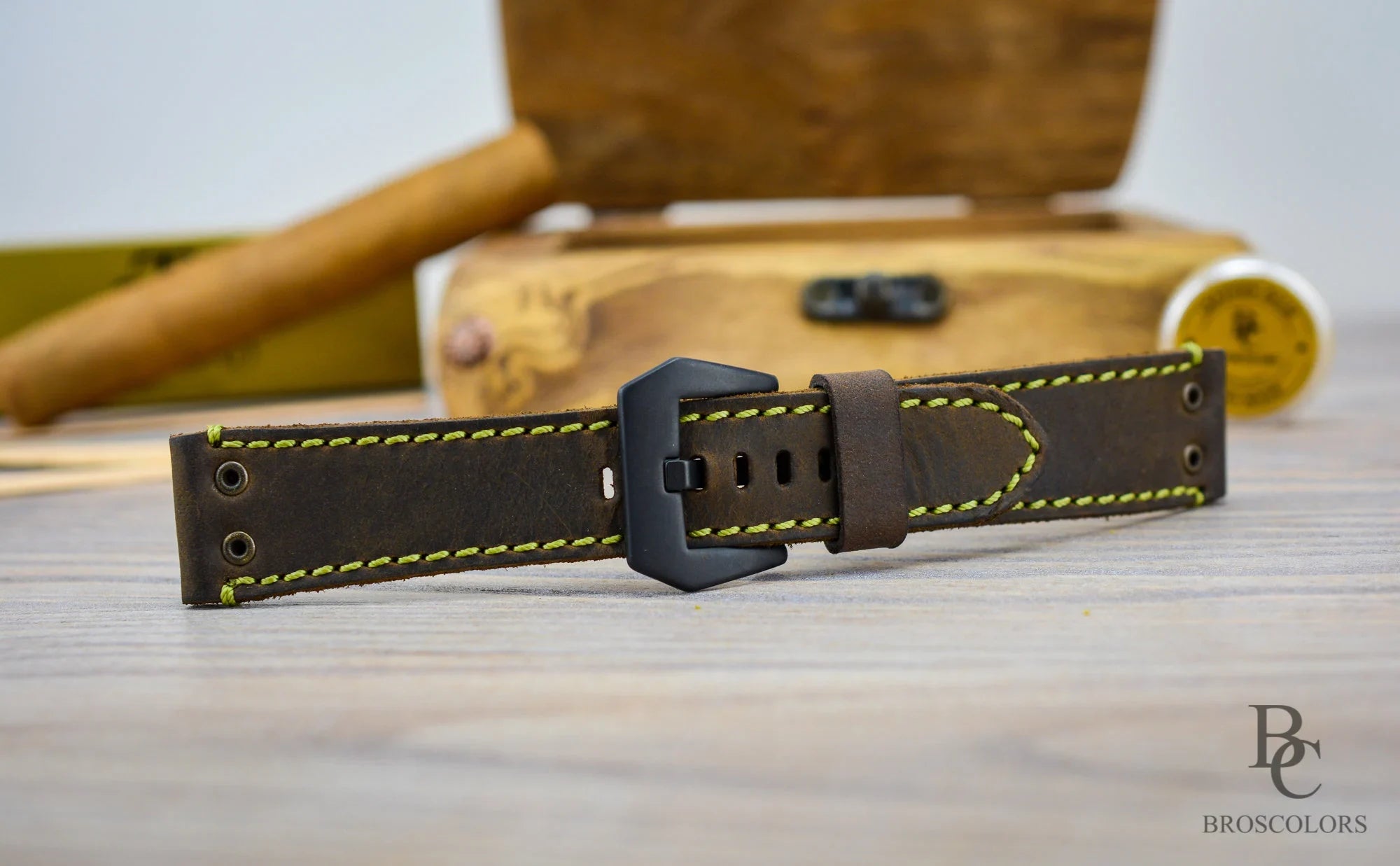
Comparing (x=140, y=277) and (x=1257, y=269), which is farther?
(x=140, y=277)

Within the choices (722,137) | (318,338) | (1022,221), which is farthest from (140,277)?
(1022,221)

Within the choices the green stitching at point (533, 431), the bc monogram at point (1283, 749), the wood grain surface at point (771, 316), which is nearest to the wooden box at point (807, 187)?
the wood grain surface at point (771, 316)

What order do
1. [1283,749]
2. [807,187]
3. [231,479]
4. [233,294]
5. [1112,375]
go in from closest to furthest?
[1283,749] → [231,479] → [1112,375] → [233,294] → [807,187]

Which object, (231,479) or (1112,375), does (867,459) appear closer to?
(1112,375)

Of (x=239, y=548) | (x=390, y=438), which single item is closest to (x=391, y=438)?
(x=390, y=438)

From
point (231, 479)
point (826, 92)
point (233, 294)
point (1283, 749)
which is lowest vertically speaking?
point (1283, 749)

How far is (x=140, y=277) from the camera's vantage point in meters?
1.57

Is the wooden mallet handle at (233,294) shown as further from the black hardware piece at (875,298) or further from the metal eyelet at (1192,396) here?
the metal eyelet at (1192,396)

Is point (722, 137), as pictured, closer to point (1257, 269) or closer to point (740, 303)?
point (740, 303)

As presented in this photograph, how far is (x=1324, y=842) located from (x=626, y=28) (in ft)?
3.95

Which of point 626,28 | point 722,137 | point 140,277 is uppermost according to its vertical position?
point 626,28

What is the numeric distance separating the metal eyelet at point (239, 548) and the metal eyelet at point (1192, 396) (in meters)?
0.58

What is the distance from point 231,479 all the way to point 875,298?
69cm

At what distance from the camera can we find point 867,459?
0.75 m
